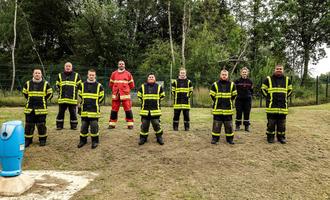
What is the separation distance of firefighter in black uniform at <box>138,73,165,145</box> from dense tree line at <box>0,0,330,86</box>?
14843 millimetres

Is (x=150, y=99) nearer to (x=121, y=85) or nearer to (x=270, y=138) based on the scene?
(x=121, y=85)

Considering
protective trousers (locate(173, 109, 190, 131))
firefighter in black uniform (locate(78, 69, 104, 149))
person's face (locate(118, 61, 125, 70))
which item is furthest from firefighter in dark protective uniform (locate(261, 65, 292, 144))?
firefighter in black uniform (locate(78, 69, 104, 149))

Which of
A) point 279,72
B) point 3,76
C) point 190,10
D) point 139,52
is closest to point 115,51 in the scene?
point 139,52

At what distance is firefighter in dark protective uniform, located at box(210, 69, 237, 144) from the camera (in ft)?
29.8

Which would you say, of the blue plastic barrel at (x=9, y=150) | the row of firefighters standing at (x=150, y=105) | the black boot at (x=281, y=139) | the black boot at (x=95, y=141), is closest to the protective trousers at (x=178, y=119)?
the row of firefighters standing at (x=150, y=105)

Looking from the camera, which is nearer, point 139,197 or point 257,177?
point 139,197

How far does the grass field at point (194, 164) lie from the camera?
6477 mm

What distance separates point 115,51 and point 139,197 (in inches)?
905

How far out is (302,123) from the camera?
12.4 m

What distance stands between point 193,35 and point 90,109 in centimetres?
2108

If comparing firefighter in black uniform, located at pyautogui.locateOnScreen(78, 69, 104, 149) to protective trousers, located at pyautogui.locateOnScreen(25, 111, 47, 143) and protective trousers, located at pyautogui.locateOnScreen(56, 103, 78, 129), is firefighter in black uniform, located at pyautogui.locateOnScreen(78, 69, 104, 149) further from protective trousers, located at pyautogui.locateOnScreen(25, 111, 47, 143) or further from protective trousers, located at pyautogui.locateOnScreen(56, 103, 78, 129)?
protective trousers, located at pyautogui.locateOnScreen(56, 103, 78, 129)

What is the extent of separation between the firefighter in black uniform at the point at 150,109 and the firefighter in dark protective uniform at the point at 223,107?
1.36 metres

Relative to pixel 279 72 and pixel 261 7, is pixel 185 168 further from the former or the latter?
pixel 261 7

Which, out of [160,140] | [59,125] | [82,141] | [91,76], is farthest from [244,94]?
[59,125]
